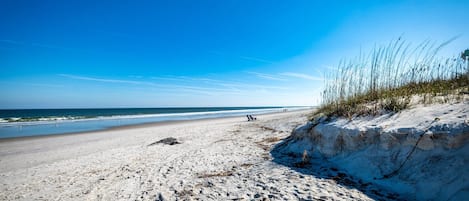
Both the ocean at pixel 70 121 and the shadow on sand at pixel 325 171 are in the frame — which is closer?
the shadow on sand at pixel 325 171

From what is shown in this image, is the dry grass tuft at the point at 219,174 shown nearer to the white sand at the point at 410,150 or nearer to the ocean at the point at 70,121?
the white sand at the point at 410,150

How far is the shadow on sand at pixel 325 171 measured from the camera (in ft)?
8.59

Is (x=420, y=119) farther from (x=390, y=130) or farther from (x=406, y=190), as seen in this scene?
(x=406, y=190)

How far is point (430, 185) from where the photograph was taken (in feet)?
7.99

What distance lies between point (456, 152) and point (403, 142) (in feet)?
1.73

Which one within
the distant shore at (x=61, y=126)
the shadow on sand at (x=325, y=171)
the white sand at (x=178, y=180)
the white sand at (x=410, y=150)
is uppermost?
the white sand at (x=410, y=150)

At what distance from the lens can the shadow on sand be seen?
8.59 feet

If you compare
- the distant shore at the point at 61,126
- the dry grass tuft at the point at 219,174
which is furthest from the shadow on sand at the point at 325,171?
the distant shore at the point at 61,126

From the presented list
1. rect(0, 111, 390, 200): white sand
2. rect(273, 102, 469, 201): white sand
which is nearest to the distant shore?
rect(0, 111, 390, 200): white sand

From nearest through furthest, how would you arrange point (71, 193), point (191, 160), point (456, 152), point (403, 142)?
point (456, 152), point (403, 142), point (71, 193), point (191, 160)

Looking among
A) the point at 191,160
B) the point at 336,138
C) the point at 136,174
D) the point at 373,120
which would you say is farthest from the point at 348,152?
the point at 136,174

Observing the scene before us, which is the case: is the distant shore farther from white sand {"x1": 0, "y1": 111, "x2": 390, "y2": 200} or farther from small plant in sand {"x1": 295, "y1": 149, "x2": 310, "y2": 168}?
small plant in sand {"x1": 295, "y1": 149, "x2": 310, "y2": 168}

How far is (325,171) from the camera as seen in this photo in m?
3.44

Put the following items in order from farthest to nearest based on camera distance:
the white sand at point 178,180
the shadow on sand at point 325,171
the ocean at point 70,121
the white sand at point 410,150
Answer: the ocean at point 70,121
the white sand at point 178,180
the shadow on sand at point 325,171
the white sand at point 410,150
